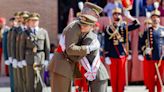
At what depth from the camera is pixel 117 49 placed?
12172mm

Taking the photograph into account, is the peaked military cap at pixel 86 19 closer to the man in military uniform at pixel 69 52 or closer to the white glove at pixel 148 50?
the man in military uniform at pixel 69 52

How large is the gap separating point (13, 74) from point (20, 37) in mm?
1147

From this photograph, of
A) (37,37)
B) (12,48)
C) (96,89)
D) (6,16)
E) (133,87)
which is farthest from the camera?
(6,16)

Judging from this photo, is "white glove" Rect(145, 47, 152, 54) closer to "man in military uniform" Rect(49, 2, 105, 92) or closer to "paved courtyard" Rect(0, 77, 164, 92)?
"paved courtyard" Rect(0, 77, 164, 92)

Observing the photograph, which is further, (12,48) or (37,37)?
(12,48)

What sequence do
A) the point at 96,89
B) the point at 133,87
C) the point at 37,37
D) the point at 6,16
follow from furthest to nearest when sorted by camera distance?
the point at 6,16, the point at 133,87, the point at 37,37, the point at 96,89

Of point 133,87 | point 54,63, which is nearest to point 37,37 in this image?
point 54,63

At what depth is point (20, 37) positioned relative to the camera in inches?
475

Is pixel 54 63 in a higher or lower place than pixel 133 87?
higher

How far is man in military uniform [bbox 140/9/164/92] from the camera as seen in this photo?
1202 centimetres

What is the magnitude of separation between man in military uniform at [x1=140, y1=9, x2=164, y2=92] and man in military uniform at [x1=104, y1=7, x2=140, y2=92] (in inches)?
13.6

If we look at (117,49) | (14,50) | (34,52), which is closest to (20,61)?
(14,50)

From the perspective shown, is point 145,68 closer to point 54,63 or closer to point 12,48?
point 12,48

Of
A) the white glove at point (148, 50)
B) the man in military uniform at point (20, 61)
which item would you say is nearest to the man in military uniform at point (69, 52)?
the man in military uniform at point (20, 61)
